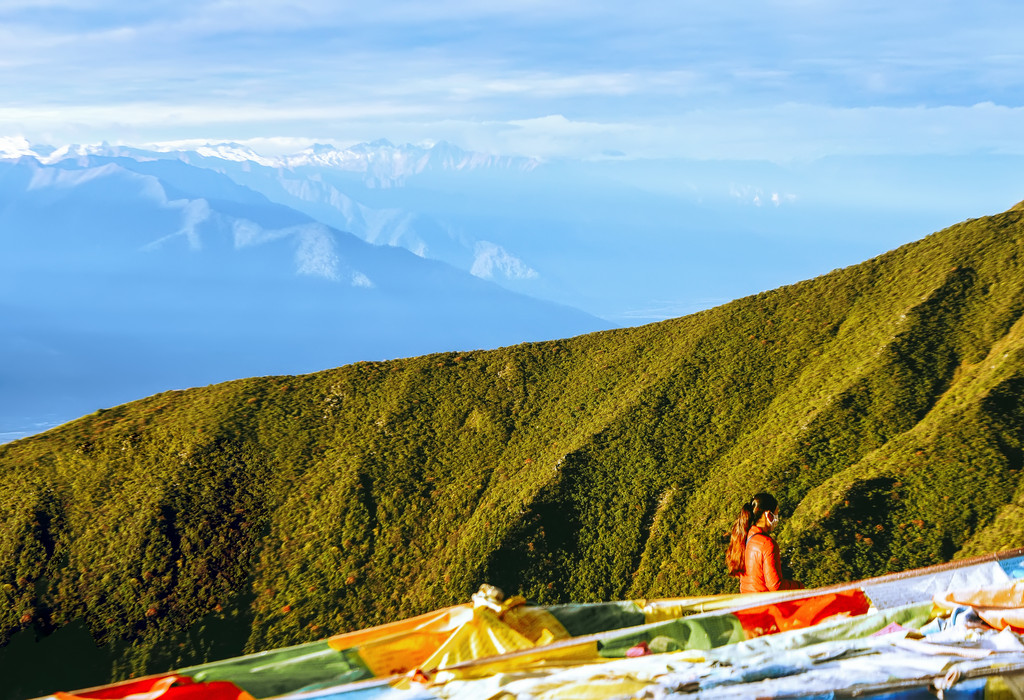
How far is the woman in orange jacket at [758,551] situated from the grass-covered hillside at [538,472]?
4.34 metres

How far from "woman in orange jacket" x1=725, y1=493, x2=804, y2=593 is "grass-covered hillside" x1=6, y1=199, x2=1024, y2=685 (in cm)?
434

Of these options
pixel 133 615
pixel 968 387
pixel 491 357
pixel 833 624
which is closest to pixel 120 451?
pixel 133 615

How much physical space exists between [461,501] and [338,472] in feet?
9.08

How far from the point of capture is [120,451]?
18.0 meters

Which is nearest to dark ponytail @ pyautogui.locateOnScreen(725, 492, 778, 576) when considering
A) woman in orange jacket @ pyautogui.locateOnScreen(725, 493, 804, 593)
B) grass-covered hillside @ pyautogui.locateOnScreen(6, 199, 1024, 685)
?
woman in orange jacket @ pyautogui.locateOnScreen(725, 493, 804, 593)

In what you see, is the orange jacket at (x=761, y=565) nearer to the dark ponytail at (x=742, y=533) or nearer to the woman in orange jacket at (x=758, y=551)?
the woman in orange jacket at (x=758, y=551)

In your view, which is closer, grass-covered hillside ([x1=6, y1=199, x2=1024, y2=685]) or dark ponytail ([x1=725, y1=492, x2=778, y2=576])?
dark ponytail ([x1=725, y1=492, x2=778, y2=576])

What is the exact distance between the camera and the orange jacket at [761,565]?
9.66 meters

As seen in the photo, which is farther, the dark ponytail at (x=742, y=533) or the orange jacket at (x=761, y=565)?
the dark ponytail at (x=742, y=533)

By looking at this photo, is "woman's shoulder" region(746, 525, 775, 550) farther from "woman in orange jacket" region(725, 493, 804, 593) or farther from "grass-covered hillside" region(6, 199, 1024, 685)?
"grass-covered hillside" region(6, 199, 1024, 685)

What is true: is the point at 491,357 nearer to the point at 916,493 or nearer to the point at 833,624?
the point at 916,493

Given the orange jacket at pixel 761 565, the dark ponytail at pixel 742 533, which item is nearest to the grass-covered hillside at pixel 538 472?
the dark ponytail at pixel 742 533

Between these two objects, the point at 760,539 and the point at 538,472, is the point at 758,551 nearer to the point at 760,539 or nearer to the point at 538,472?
the point at 760,539

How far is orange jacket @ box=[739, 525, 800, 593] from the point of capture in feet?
31.7
